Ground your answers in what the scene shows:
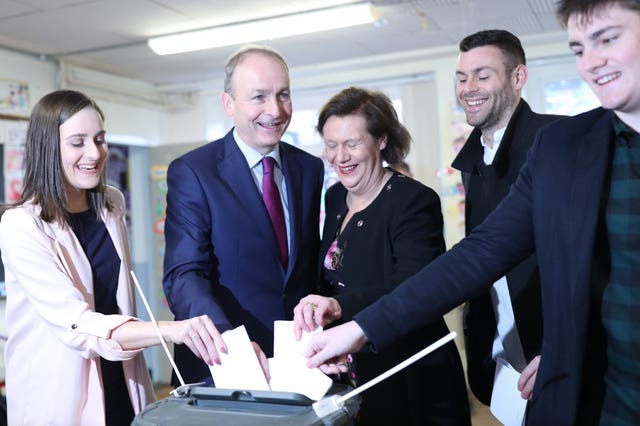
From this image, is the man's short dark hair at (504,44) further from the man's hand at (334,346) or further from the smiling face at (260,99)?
the man's hand at (334,346)

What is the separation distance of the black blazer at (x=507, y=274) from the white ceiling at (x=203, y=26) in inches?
90.8

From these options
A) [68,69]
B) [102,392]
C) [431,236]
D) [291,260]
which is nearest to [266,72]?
[291,260]

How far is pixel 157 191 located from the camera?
5.84 metres

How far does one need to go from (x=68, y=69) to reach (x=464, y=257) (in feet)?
15.0

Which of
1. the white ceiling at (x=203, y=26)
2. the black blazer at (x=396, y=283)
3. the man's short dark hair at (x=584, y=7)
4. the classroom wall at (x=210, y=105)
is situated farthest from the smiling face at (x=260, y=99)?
the classroom wall at (x=210, y=105)

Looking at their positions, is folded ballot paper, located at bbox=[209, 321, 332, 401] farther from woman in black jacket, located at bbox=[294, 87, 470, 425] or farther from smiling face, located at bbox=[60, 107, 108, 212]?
smiling face, located at bbox=[60, 107, 108, 212]

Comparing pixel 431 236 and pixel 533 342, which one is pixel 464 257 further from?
pixel 533 342

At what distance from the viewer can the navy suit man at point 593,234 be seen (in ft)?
3.43

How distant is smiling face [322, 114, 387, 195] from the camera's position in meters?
1.94

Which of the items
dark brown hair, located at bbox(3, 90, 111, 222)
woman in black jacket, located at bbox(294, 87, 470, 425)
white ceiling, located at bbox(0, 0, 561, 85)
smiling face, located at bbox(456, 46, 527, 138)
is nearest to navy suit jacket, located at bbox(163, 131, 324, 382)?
woman in black jacket, located at bbox(294, 87, 470, 425)

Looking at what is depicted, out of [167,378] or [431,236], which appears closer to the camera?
[431,236]

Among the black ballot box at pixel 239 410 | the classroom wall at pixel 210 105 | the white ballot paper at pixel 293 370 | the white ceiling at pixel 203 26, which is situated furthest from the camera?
the classroom wall at pixel 210 105

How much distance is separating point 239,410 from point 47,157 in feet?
3.27

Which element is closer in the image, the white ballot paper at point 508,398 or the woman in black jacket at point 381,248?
the white ballot paper at point 508,398
